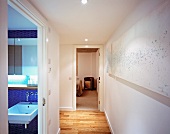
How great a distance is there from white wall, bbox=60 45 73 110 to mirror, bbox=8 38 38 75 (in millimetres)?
2043

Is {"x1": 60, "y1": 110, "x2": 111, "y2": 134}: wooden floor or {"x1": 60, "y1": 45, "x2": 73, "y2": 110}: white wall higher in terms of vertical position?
{"x1": 60, "y1": 45, "x2": 73, "y2": 110}: white wall

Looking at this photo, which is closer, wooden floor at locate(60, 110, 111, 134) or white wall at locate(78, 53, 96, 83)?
wooden floor at locate(60, 110, 111, 134)

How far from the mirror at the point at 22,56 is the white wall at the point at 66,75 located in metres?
2.04

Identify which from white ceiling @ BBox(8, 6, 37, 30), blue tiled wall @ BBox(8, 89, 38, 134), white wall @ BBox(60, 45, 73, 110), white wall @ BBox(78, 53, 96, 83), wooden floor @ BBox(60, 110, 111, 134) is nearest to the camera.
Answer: white ceiling @ BBox(8, 6, 37, 30)

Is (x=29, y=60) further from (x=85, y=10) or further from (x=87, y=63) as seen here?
(x=87, y=63)

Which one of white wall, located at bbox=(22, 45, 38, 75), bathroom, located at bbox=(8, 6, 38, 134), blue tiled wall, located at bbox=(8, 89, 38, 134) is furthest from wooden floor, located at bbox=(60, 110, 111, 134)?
white wall, located at bbox=(22, 45, 38, 75)

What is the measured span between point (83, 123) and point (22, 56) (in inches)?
91.4

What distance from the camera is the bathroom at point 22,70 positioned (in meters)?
2.78

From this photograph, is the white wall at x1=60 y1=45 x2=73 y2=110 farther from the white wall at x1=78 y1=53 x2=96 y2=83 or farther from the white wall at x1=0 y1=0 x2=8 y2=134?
the white wall at x1=78 y1=53 x2=96 y2=83

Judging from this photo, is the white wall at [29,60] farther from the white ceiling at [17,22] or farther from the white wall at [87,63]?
the white wall at [87,63]

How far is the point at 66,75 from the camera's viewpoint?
16.3 ft

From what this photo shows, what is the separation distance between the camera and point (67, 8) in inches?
68.6

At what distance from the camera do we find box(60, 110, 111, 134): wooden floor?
3.43 metres

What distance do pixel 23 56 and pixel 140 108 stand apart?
94.3 inches
